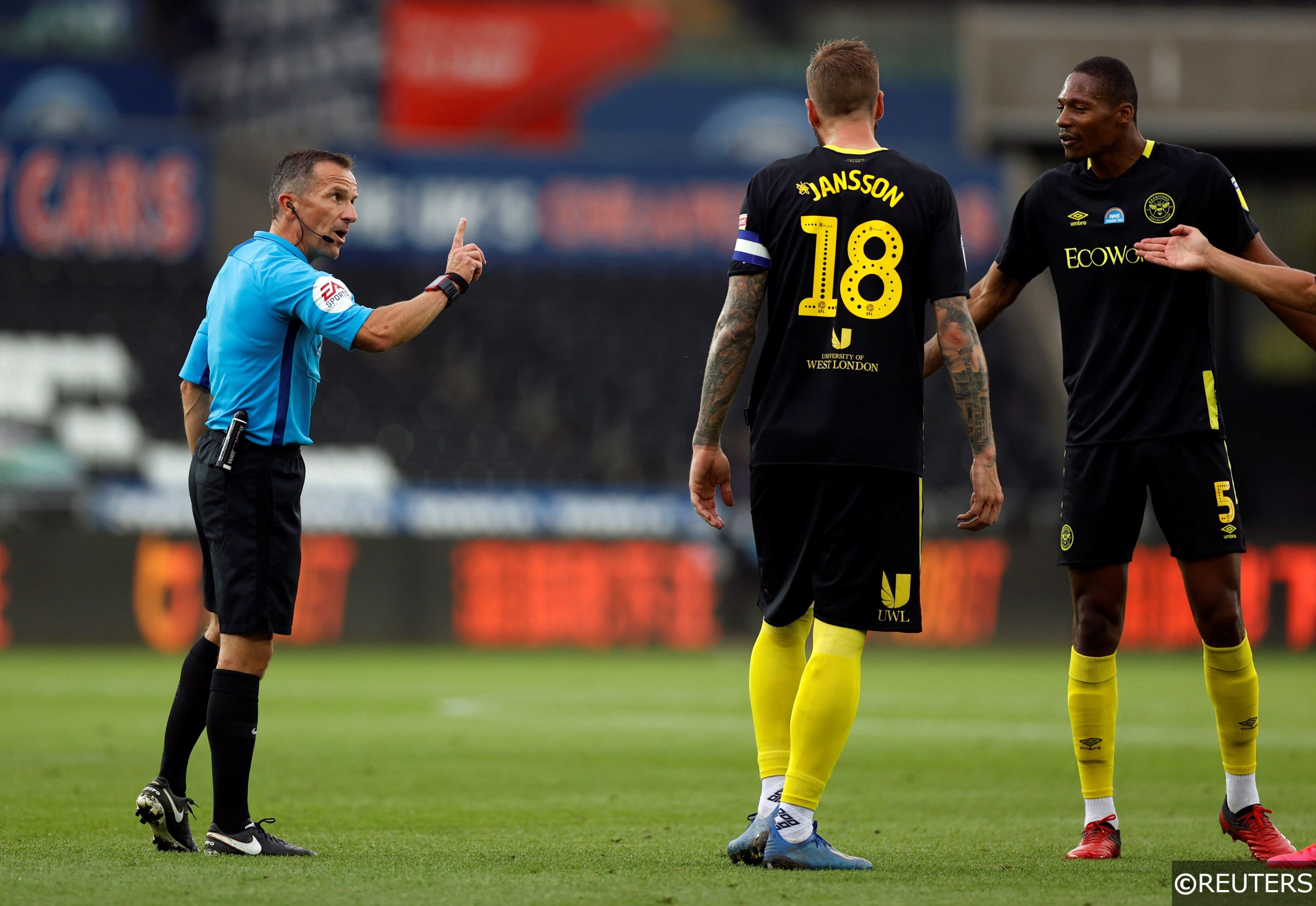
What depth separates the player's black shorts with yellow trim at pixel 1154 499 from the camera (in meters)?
5.69

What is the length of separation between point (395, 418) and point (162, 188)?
14.8ft

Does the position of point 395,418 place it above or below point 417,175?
below

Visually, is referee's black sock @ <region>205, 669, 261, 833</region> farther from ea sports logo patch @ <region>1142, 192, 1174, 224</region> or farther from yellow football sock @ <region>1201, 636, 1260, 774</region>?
ea sports logo patch @ <region>1142, 192, 1174, 224</region>

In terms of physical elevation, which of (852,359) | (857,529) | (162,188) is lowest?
(857,529)

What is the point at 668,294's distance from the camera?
26422 millimetres

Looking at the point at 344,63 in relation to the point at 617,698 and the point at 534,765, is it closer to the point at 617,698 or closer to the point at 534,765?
the point at 617,698

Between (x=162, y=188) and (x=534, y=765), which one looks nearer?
(x=534, y=765)

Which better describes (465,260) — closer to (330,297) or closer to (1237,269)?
(330,297)

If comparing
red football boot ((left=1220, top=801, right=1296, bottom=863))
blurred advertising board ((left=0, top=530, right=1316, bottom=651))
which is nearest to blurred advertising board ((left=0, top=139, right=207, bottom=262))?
blurred advertising board ((left=0, top=530, right=1316, bottom=651))

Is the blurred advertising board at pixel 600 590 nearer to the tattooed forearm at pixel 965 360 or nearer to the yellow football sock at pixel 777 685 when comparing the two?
the yellow football sock at pixel 777 685

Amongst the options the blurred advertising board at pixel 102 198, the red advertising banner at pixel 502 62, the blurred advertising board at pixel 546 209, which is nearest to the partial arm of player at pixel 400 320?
the blurred advertising board at pixel 102 198

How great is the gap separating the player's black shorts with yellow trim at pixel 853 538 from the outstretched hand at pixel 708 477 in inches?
4.5

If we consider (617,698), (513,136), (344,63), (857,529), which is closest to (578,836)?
(857,529)

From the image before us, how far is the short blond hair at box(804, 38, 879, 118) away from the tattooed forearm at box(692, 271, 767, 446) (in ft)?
1.78
